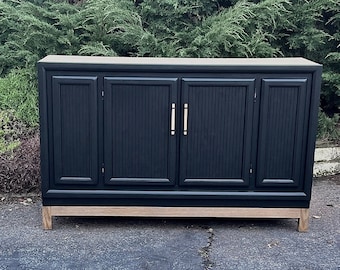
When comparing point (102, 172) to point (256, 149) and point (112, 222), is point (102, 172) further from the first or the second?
point (256, 149)

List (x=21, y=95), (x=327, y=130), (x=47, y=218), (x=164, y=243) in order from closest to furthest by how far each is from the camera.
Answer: (x=164, y=243) → (x=47, y=218) → (x=21, y=95) → (x=327, y=130)

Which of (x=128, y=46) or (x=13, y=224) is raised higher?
(x=128, y=46)

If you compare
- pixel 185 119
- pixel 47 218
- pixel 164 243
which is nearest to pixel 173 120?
pixel 185 119

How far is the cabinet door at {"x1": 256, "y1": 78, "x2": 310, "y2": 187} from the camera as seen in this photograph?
3270mm

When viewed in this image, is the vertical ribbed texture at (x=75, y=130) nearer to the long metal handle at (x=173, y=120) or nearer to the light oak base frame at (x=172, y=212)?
the light oak base frame at (x=172, y=212)

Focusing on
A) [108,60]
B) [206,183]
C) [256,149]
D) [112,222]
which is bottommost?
[112,222]

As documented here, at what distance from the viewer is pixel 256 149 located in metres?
3.36

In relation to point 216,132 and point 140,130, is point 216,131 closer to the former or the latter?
point 216,132

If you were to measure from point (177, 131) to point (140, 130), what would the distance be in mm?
255

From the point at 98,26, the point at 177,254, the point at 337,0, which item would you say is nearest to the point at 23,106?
the point at 98,26

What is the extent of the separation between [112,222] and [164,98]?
1.04 m

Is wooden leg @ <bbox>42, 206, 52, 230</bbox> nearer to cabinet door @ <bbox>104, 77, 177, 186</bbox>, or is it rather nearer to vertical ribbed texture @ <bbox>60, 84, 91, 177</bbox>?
vertical ribbed texture @ <bbox>60, 84, 91, 177</bbox>

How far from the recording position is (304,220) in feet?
11.4

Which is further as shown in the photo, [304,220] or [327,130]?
[327,130]
